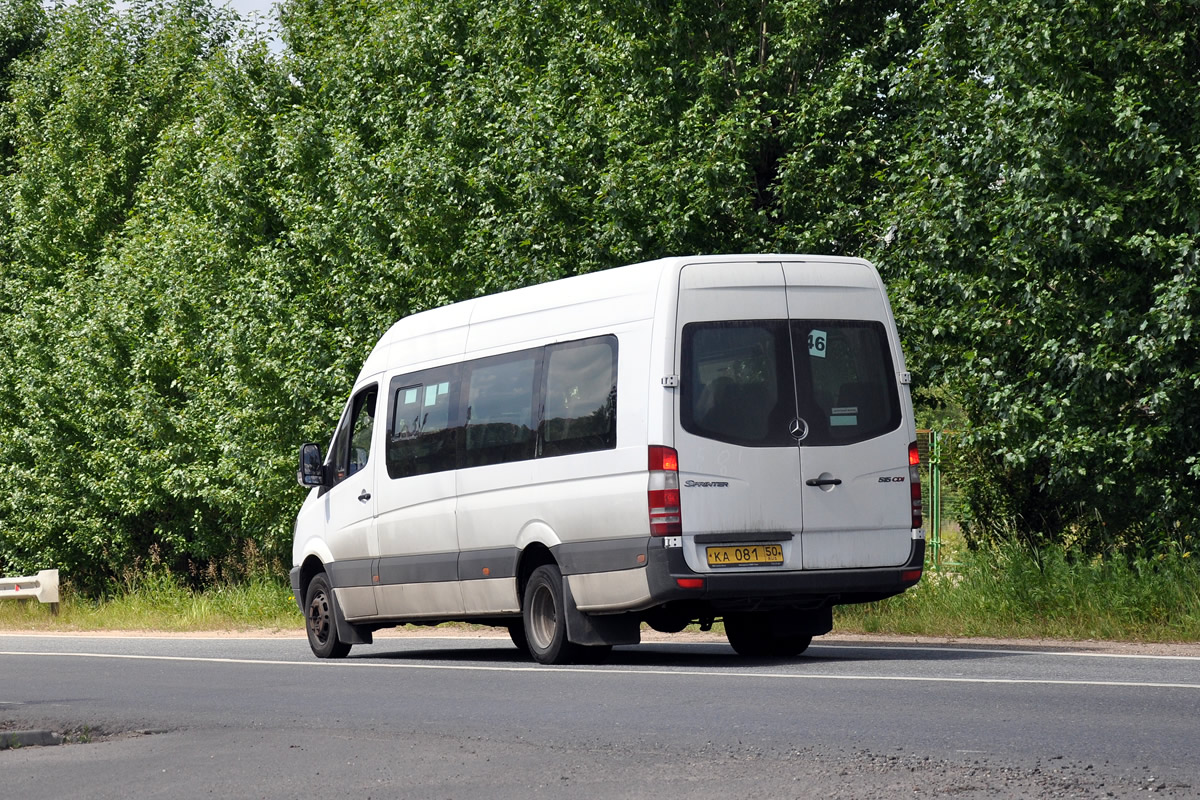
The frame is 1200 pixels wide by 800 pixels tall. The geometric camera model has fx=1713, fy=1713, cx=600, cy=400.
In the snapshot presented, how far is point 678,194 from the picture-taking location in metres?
19.3

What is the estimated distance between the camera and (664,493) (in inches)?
460

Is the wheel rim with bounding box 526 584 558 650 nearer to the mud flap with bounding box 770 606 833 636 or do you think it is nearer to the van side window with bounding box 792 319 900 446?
the mud flap with bounding box 770 606 833 636

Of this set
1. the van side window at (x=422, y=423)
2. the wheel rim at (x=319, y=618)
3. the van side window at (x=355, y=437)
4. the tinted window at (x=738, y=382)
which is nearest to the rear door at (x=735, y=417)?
the tinted window at (x=738, y=382)

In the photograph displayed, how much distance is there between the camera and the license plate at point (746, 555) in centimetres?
1177

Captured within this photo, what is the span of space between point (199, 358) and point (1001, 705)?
65.3 feet

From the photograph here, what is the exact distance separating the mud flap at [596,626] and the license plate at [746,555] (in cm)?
102

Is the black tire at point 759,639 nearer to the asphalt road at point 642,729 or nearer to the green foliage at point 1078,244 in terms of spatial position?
the asphalt road at point 642,729

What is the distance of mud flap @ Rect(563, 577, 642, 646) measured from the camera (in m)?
12.4

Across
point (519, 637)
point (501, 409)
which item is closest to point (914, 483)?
point (501, 409)

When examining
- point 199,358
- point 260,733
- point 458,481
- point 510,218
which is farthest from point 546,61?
point 260,733

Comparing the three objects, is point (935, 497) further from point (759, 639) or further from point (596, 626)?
point (596, 626)

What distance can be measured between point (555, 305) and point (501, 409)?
98 cm

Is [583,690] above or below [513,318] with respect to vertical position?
below

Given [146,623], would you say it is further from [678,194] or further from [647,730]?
[647,730]
